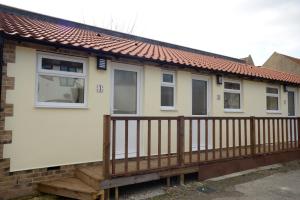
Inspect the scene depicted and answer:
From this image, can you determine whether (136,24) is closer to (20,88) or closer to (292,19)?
(292,19)

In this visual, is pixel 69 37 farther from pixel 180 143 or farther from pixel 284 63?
pixel 284 63

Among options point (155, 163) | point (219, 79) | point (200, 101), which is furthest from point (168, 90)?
point (155, 163)

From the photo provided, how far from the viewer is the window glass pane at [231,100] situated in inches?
368

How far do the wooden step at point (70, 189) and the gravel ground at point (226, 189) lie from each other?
22cm

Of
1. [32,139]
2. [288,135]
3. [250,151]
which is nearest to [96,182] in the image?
[32,139]

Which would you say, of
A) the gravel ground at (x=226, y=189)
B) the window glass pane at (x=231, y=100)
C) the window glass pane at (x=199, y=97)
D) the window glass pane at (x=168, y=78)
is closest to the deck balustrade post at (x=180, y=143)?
the gravel ground at (x=226, y=189)

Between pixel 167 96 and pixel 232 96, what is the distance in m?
3.04

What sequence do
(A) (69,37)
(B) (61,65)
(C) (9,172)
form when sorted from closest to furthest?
(C) (9,172)
(B) (61,65)
(A) (69,37)

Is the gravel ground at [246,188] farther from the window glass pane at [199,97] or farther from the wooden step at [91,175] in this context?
the window glass pane at [199,97]

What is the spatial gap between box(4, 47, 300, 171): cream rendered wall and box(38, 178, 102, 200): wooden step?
0.45 metres

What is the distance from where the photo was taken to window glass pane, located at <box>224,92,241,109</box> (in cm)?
934

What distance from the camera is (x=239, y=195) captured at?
5434 millimetres

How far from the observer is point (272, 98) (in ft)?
36.9

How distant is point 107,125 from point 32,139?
1.59 metres
